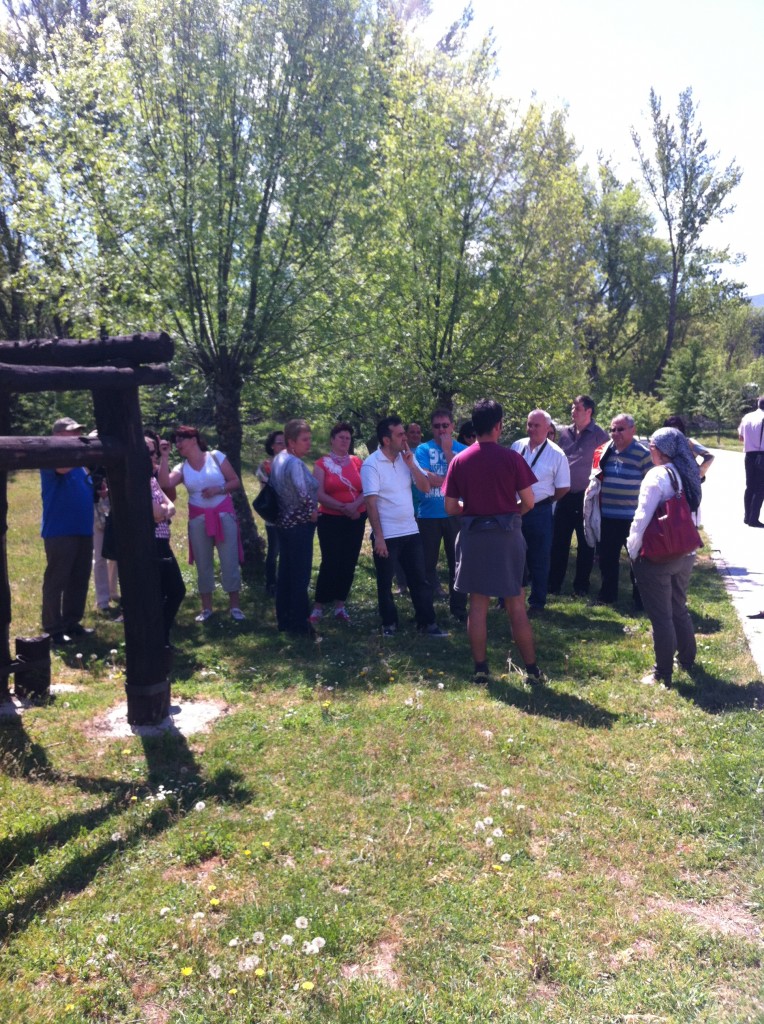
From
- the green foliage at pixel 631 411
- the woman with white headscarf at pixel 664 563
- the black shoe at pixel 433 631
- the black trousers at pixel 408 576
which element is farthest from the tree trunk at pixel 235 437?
the green foliage at pixel 631 411

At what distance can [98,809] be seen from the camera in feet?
15.0

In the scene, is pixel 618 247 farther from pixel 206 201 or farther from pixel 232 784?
pixel 232 784

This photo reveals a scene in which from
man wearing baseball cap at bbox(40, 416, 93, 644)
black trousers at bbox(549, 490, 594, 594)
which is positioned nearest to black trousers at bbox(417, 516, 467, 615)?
black trousers at bbox(549, 490, 594, 594)

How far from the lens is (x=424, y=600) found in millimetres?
7871

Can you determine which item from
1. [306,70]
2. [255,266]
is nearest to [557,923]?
[255,266]

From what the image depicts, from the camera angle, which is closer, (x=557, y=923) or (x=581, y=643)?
(x=557, y=923)

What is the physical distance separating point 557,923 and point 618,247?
3968cm

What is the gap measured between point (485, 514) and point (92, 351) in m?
2.82

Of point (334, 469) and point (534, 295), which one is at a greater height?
point (534, 295)

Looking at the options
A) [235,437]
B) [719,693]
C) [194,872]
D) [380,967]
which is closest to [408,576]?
[719,693]

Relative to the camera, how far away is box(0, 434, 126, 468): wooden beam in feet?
15.3

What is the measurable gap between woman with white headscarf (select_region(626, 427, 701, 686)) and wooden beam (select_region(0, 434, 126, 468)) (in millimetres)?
3470

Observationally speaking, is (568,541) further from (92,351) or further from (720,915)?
(720,915)

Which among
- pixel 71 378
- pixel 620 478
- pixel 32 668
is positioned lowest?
pixel 32 668
